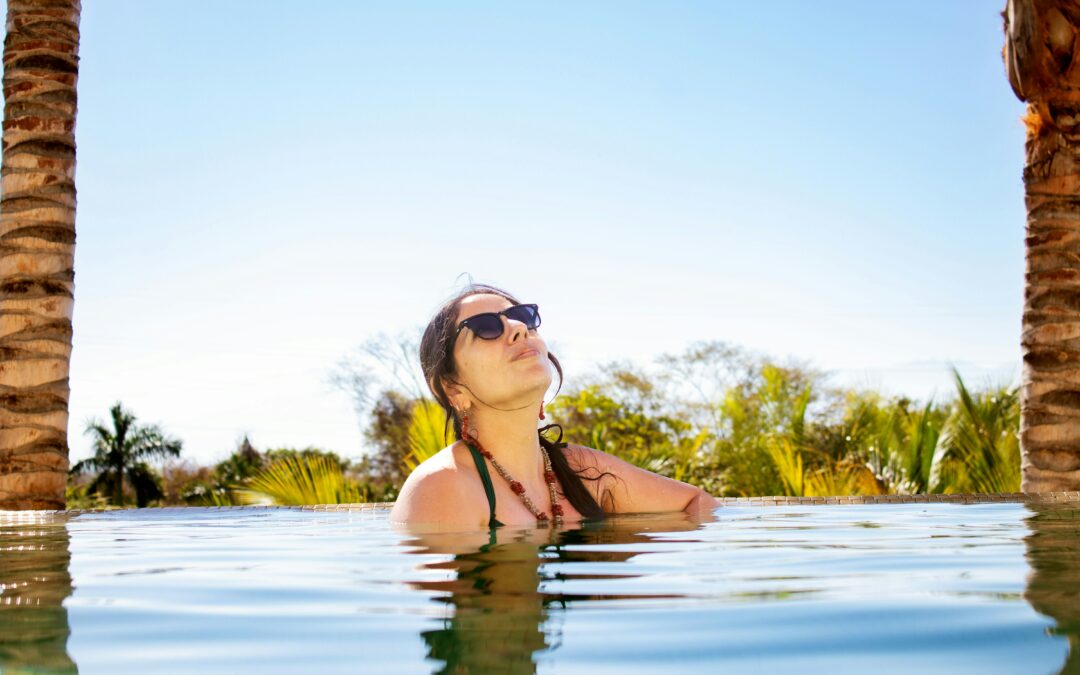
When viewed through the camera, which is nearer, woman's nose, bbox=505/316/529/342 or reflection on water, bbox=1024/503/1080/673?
reflection on water, bbox=1024/503/1080/673

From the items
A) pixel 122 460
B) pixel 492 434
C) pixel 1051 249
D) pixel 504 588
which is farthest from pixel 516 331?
pixel 122 460

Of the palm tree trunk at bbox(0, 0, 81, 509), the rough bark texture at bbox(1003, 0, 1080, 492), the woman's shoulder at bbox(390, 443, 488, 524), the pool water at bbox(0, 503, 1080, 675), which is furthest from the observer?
the rough bark texture at bbox(1003, 0, 1080, 492)

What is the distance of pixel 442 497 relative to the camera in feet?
13.0

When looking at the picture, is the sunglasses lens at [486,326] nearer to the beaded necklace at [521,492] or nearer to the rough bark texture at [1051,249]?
the beaded necklace at [521,492]

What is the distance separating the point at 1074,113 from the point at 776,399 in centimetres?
565

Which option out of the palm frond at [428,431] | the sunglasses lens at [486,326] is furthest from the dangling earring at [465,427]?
the palm frond at [428,431]

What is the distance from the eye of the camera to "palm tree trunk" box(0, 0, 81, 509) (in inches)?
285

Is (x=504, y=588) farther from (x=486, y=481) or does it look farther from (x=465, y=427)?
(x=465, y=427)

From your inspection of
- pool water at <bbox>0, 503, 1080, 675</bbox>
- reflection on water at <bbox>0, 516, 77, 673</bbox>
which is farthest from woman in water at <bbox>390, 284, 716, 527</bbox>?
reflection on water at <bbox>0, 516, 77, 673</bbox>

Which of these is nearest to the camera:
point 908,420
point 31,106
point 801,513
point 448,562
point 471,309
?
point 448,562

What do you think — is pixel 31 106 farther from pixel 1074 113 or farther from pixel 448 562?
pixel 1074 113

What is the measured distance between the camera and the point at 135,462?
45719 millimetres

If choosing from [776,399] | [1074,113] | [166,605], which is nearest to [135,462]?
[776,399]

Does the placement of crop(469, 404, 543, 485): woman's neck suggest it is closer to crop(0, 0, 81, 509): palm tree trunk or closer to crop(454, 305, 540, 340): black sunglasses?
crop(454, 305, 540, 340): black sunglasses
